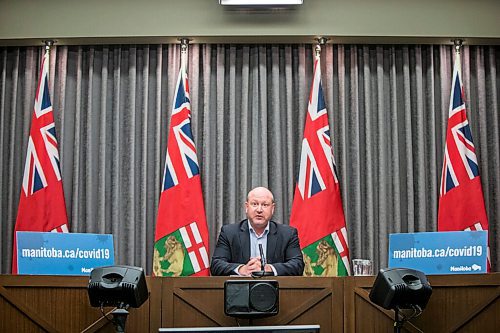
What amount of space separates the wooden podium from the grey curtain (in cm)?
224

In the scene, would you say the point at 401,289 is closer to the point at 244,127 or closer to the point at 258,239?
the point at 258,239

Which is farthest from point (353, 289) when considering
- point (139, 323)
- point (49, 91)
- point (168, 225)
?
point (49, 91)

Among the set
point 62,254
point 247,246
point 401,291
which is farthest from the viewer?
point 247,246

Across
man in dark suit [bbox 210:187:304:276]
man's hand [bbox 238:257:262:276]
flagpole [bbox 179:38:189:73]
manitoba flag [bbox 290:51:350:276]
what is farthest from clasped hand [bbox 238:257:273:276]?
flagpole [bbox 179:38:189:73]

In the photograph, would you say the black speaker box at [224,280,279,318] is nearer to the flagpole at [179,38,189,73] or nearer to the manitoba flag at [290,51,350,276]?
the manitoba flag at [290,51,350,276]

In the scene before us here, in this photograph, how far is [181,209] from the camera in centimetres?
643

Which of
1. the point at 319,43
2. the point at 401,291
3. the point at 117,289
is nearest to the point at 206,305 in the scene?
the point at 117,289

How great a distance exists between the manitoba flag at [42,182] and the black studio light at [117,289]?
2.42 metres

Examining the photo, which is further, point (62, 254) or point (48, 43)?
point (48, 43)

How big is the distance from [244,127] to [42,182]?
1.74 meters

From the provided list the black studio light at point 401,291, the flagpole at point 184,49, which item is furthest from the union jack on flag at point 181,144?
the black studio light at point 401,291

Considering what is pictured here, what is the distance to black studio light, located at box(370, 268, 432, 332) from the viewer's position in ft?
13.3

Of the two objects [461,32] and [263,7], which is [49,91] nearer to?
[263,7]

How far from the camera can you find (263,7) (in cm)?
650
